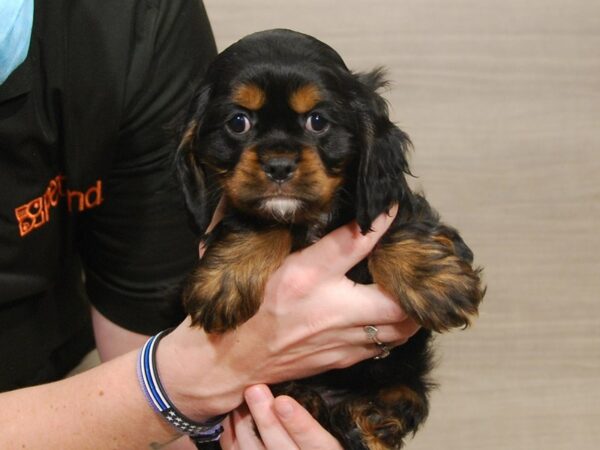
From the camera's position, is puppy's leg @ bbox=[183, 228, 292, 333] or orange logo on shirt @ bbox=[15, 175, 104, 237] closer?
puppy's leg @ bbox=[183, 228, 292, 333]

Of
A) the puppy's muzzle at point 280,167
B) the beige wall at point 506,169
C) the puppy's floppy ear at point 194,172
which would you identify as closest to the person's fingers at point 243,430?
the puppy's floppy ear at point 194,172

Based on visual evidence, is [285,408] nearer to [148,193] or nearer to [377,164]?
[377,164]

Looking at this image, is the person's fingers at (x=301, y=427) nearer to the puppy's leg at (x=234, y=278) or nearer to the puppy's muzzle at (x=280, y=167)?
the puppy's leg at (x=234, y=278)

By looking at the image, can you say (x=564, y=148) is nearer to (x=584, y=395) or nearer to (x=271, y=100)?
(x=584, y=395)

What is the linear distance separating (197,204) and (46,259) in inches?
19.0

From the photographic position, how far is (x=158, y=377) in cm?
143

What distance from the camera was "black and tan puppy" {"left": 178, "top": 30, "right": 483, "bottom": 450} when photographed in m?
1.19

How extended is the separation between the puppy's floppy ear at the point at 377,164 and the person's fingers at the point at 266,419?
0.34 m

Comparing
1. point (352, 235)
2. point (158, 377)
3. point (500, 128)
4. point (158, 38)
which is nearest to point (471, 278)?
point (352, 235)

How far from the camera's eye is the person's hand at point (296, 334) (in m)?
1.30

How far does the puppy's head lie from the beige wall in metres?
0.75

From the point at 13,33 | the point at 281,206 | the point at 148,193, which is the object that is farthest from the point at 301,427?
the point at 13,33

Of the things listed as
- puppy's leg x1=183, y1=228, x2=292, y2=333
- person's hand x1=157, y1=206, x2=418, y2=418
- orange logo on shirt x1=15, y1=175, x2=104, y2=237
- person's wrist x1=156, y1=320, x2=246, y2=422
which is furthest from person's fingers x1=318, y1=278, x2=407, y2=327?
orange logo on shirt x1=15, y1=175, x2=104, y2=237

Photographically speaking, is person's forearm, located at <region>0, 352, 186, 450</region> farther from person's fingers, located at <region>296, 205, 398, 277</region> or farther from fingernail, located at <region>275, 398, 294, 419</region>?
person's fingers, located at <region>296, 205, 398, 277</region>
